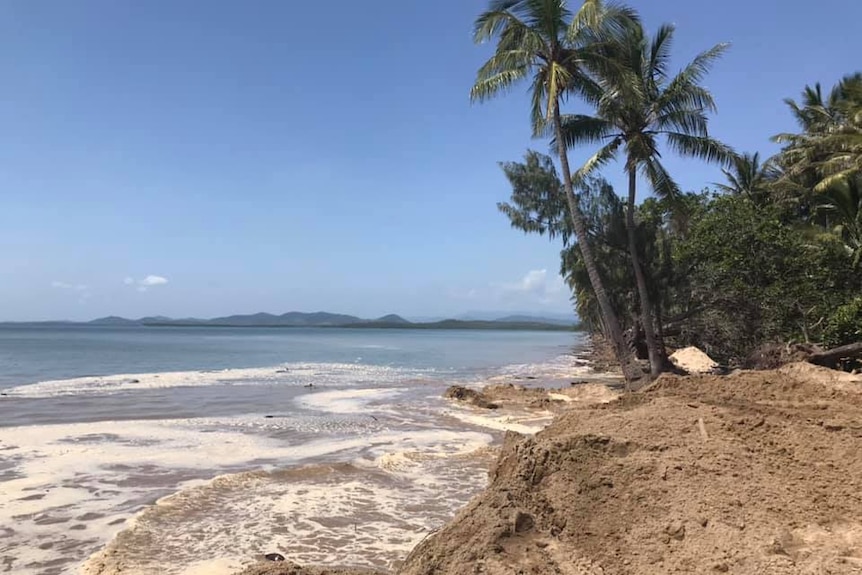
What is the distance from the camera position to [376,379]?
3047 centimetres

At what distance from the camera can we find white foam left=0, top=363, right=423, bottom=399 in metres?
24.5

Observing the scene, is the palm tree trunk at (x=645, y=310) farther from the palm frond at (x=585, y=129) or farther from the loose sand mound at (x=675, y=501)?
the loose sand mound at (x=675, y=501)

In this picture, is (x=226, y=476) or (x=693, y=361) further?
(x=693, y=361)

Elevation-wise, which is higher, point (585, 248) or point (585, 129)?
point (585, 129)

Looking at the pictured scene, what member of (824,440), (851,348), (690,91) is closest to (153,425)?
(824,440)

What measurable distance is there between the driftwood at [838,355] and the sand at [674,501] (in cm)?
752

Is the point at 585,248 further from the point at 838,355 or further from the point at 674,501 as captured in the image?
the point at 674,501

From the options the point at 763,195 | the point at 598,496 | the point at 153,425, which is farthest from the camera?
the point at 763,195

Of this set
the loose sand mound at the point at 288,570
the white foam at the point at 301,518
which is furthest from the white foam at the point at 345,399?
the loose sand mound at the point at 288,570

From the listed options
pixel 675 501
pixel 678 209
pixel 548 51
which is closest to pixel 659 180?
pixel 678 209

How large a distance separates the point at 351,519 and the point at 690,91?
18242 millimetres

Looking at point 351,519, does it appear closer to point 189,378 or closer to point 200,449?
point 200,449

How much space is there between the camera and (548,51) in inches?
730

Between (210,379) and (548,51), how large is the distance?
73.0 feet
